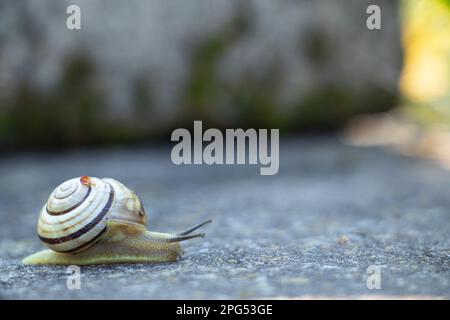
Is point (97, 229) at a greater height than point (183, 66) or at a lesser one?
lesser

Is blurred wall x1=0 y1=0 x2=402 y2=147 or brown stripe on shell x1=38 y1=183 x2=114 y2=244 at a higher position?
blurred wall x1=0 y1=0 x2=402 y2=147

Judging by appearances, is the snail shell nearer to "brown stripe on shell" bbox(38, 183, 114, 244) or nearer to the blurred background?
"brown stripe on shell" bbox(38, 183, 114, 244)

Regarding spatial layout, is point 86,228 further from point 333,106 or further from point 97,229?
point 333,106

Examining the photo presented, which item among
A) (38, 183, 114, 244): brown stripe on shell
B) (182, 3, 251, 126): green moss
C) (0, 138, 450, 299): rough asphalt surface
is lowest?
(0, 138, 450, 299): rough asphalt surface

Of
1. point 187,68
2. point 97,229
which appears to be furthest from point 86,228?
point 187,68

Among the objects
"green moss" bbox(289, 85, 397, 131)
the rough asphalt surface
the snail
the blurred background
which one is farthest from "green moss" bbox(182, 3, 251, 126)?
the snail

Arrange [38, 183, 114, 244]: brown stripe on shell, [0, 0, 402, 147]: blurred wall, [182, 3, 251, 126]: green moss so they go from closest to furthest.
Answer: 1. [38, 183, 114, 244]: brown stripe on shell
2. [0, 0, 402, 147]: blurred wall
3. [182, 3, 251, 126]: green moss

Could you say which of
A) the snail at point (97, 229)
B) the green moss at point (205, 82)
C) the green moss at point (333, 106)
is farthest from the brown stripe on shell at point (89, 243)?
the green moss at point (333, 106)

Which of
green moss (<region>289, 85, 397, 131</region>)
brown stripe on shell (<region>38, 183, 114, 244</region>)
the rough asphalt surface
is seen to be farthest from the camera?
green moss (<region>289, 85, 397, 131</region>)
